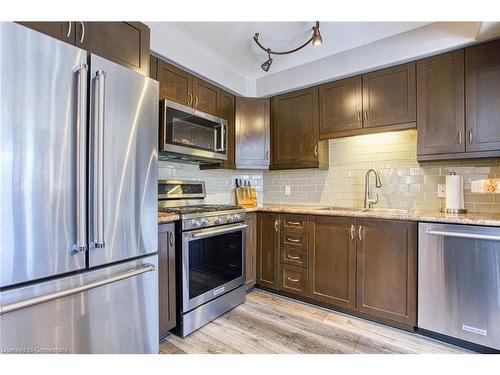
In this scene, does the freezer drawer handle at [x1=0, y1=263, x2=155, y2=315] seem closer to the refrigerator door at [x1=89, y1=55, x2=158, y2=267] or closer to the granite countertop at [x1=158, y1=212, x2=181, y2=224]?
the refrigerator door at [x1=89, y1=55, x2=158, y2=267]

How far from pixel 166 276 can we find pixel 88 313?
Result: 0.65m

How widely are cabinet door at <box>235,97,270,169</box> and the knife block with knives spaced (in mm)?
351

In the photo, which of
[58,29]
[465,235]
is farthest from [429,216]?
[58,29]

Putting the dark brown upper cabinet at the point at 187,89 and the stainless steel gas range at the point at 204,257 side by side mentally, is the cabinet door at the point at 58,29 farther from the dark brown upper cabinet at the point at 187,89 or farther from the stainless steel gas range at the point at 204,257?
the stainless steel gas range at the point at 204,257

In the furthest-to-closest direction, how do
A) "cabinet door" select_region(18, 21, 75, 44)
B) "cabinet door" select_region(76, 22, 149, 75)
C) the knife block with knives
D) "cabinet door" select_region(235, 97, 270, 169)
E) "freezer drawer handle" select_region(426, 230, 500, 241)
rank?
the knife block with knives
"cabinet door" select_region(235, 97, 270, 169)
"freezer drawer handle" select_region(426, 230, 500, 241)
"cabinet door" select_region(76, 22, 149, 75)
"cabinet door" select_region(18, 21, 75, 44)

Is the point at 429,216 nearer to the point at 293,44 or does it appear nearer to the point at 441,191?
the point at 441,191

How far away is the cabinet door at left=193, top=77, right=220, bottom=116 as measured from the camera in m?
2.50

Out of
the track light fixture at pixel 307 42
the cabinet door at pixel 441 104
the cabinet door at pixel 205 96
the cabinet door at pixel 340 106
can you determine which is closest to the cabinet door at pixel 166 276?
the cabinet door at pixel 205 96

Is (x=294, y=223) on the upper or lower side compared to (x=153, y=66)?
lower

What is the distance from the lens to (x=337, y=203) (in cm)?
291

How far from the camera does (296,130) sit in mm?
2914

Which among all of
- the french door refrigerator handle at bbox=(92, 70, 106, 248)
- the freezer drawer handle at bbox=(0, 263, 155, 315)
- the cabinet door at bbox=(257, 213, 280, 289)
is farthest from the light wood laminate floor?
the french door refrigerator handle at bbox=(92, 70, 106, 248)

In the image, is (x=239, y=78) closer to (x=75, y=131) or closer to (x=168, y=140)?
(x=168, y=140)
